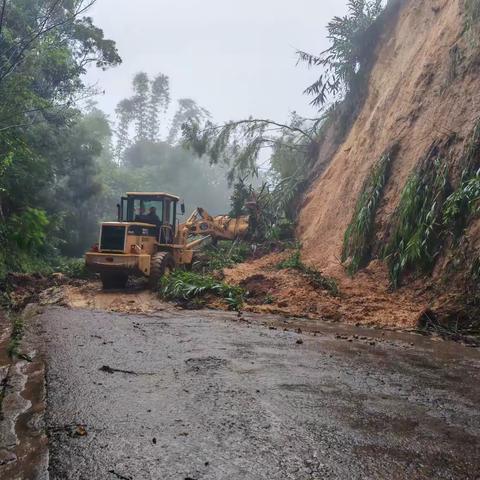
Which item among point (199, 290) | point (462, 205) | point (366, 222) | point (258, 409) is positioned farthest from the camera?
point (366, 222)

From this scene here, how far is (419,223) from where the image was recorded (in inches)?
365

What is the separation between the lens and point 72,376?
434cm

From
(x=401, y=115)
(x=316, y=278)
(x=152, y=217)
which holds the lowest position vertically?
(x=316, y=278)

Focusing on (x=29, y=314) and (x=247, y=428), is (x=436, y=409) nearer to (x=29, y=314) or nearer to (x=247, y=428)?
(x=247, y=428)

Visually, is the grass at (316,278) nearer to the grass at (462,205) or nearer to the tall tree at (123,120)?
the grass at (462,205)

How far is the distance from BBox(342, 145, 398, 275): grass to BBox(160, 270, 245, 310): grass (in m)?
2.86

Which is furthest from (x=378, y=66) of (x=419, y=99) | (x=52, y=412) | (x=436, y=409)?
(x=52, y=412)

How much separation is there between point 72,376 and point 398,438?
290 centimetres

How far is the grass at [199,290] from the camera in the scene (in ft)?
33.0

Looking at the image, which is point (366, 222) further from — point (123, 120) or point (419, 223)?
point (123, 120)

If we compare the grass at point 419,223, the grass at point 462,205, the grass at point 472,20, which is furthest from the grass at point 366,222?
the grass at point 472,20

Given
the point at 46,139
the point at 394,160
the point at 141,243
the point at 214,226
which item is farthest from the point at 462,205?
the point at 46,139

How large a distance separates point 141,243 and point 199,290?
10.5 ft

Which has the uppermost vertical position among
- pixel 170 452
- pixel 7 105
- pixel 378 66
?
pixel 378 66
